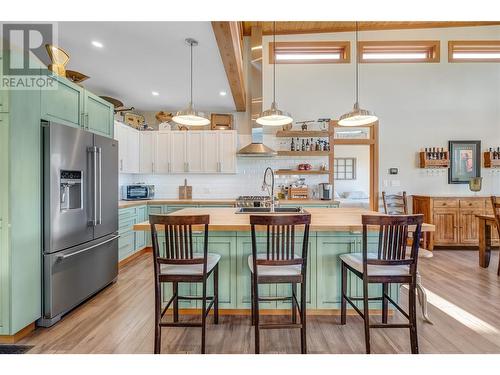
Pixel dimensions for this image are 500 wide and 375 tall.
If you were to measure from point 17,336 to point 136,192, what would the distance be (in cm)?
304

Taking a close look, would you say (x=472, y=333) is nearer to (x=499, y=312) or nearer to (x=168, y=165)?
(x=499, y=312)

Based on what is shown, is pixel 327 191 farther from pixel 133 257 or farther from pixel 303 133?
pixel 133 257

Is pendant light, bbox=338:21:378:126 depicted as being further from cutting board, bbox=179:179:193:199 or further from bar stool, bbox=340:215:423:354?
cutting board, bbox=179:179:193:199

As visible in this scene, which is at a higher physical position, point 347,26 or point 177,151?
point 347,26

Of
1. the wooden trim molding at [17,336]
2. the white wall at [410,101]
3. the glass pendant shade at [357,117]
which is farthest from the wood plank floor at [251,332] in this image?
the white wall at [410,101]

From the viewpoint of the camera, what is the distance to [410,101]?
5.35 metres

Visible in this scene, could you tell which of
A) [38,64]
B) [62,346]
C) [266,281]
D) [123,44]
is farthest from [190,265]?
[123,44]

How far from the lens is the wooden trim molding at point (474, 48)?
5.32m

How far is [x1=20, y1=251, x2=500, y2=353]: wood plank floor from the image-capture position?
1973mm

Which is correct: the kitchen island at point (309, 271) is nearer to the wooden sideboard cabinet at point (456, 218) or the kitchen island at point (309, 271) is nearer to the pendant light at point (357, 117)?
the pendant light at point (357, 117)

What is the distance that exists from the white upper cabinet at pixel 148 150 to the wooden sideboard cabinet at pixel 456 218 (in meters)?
5.26

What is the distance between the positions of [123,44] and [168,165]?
8.51 ft

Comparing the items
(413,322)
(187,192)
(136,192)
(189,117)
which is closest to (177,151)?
(187,192)

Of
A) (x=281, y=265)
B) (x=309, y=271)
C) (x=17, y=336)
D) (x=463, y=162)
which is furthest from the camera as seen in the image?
(x=463, y=162)
